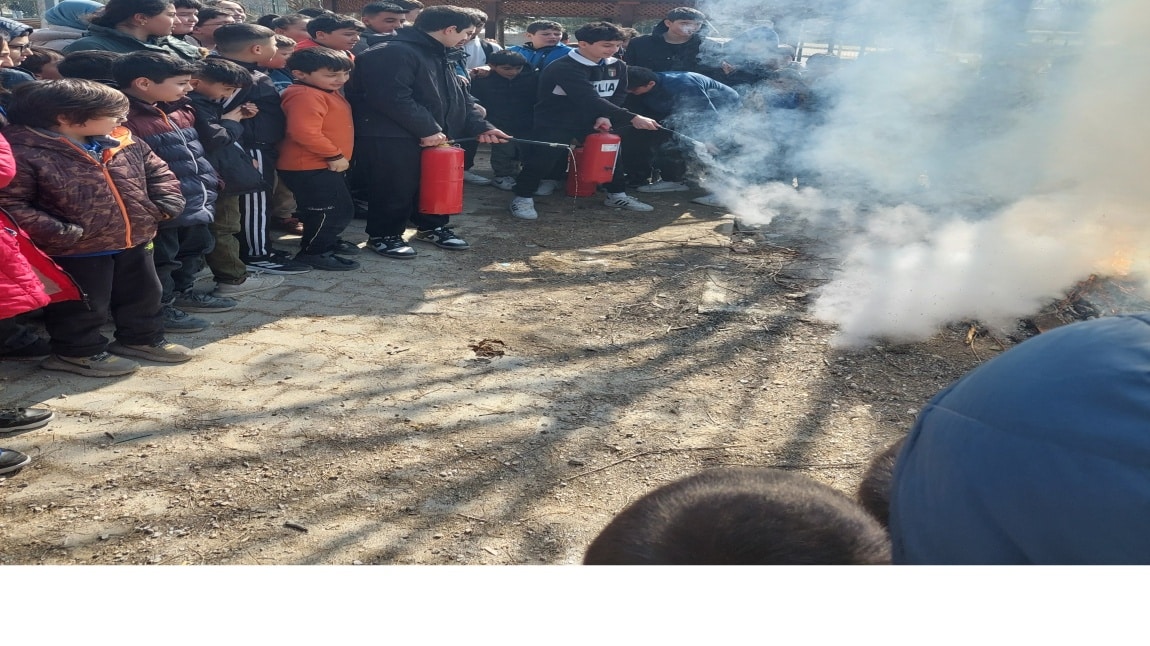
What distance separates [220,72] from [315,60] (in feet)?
2.74

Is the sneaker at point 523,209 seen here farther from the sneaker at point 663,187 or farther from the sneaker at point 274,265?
the sneaker at point 274,265

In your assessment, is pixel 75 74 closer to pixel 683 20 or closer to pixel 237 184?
pixel 237 184

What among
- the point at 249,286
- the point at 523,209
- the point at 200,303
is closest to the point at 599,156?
the point at 523,209

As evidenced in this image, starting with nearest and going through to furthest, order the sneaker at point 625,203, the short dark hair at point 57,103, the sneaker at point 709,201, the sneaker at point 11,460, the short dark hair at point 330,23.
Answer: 1. the sneaker at point 11,460
2. the short dark hair at point 57,103
3. the short dark hair at point 330,23
4. the sneaker at point 625,203
5. the sneaker at point 709,201

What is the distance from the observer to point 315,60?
17.2ft

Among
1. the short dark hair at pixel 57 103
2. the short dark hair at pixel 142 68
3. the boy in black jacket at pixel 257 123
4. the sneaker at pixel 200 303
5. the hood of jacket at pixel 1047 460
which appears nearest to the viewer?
the hood of jacket at pixel 1047 460

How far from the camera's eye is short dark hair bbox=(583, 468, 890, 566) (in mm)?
1107

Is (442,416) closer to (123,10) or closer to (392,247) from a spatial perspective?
(392,247)

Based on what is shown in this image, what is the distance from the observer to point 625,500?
117 inches

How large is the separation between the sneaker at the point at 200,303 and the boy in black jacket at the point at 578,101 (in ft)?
10.5

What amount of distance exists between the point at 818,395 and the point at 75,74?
13.1ft

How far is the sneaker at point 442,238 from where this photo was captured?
6.30m

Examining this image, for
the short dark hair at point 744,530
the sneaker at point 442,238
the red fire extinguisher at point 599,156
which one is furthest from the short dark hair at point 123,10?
the short dark hair at point 744,530
